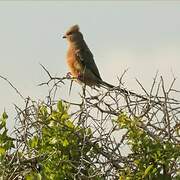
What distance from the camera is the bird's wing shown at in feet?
29.6

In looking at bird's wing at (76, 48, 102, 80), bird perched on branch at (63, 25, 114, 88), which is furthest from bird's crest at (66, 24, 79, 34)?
bird's wing at (76, 48, 102, 80)

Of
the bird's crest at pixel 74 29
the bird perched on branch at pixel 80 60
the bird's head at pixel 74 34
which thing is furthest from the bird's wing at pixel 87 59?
the bird's crest at pixel 74 29

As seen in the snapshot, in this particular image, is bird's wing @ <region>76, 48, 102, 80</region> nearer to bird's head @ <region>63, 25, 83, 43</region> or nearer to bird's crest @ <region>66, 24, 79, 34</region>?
bird's head @ <region>63, 25, 83, 43</region>

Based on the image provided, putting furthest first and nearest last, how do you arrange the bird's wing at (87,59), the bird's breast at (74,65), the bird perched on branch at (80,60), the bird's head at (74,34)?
1. the bird's head at (74,34)
2. the bird's wing at (87,59)
3. the bird's breast at (74,65)
4. the bird perched on branch at (80,60)

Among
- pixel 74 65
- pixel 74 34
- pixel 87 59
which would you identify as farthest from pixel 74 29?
pixel 74 65

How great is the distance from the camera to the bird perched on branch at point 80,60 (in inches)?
340

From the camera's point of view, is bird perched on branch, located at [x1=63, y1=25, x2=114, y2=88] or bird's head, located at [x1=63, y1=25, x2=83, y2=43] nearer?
bird perched on branch, located at [x1=63, y1=25, x2=114, y2=88]

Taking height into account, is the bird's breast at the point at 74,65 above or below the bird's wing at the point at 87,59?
below

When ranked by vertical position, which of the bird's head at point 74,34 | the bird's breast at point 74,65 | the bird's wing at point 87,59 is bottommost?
the bird's breast at point 74,65

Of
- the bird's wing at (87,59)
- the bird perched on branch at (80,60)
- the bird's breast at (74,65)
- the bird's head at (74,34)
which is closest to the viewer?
the bird perched on branch at (80,60)

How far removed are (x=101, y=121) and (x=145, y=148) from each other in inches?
23.5

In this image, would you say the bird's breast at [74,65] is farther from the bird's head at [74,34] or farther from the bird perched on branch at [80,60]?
the bird's head at [74,34]

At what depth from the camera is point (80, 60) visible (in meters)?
9.05

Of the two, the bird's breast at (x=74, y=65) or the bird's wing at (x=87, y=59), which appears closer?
the bird's breast at (x=74, y=65)
